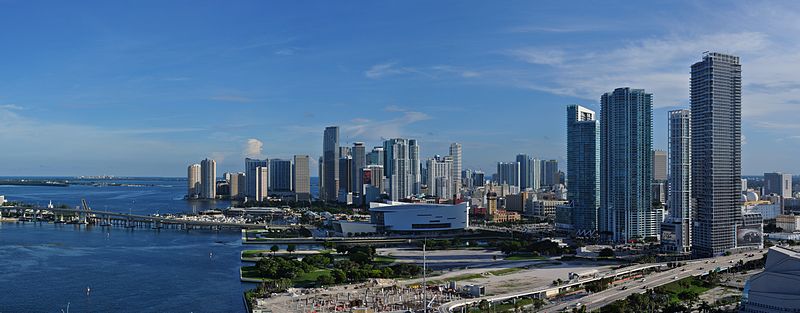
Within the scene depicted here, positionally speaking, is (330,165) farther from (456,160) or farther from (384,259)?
(384,259)

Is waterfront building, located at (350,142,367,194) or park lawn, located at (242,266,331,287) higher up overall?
waterfront building, located at (350,142,367,194)

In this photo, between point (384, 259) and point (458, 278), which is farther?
point (384, 259)

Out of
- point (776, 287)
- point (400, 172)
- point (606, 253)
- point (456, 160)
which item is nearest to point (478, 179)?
point (456, 160)

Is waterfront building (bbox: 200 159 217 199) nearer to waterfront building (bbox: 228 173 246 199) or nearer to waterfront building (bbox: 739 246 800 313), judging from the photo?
waterfront building (bbox: 228 173 246 199)

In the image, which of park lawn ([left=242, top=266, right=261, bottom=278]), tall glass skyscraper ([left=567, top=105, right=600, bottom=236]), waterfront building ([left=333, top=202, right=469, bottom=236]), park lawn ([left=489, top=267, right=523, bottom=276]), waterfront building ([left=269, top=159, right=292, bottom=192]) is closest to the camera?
park lawn ([left=242, top=266, right=261, bottom=278])

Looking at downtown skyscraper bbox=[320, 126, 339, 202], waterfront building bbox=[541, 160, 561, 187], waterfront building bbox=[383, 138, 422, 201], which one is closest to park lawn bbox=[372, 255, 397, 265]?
waterfront building bbox=[383, 138, 422, 201]

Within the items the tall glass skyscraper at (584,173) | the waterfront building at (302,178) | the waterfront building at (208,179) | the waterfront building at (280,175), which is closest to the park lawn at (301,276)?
the tall glass skyscraper at (584,173)

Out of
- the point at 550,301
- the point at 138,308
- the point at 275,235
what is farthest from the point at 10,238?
the point at 550,301
